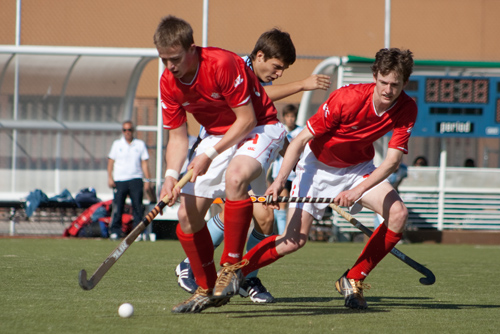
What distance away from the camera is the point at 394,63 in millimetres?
4316

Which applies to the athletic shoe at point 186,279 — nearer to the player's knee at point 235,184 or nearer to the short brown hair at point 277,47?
the player's knee at point 235,184

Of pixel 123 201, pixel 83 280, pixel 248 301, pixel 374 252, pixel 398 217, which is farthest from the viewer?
pixel 123 201

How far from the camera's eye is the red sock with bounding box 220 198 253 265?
4094 mm

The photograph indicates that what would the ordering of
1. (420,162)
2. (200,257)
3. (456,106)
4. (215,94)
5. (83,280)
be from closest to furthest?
1. (83,280)
2. (215,94)
3. (200,257)
4. (456,106)
5. (420,162)

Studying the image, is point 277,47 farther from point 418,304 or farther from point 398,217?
point 418,304


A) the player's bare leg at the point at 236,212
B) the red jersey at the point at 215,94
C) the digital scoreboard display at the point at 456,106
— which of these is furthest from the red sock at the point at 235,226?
the digital scoreboard display at the point at 456,106

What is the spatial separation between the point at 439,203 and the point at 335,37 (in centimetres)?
835

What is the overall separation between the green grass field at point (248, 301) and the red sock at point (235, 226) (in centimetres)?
34

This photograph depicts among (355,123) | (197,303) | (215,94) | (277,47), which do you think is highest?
(277,47)

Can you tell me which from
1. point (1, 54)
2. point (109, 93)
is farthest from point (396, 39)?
point (1, 54)

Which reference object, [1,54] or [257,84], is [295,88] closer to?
[257,84]

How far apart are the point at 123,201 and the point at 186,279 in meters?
5.78

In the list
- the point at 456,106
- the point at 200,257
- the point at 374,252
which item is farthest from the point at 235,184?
the point at 456,106

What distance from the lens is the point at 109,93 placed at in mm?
11852
